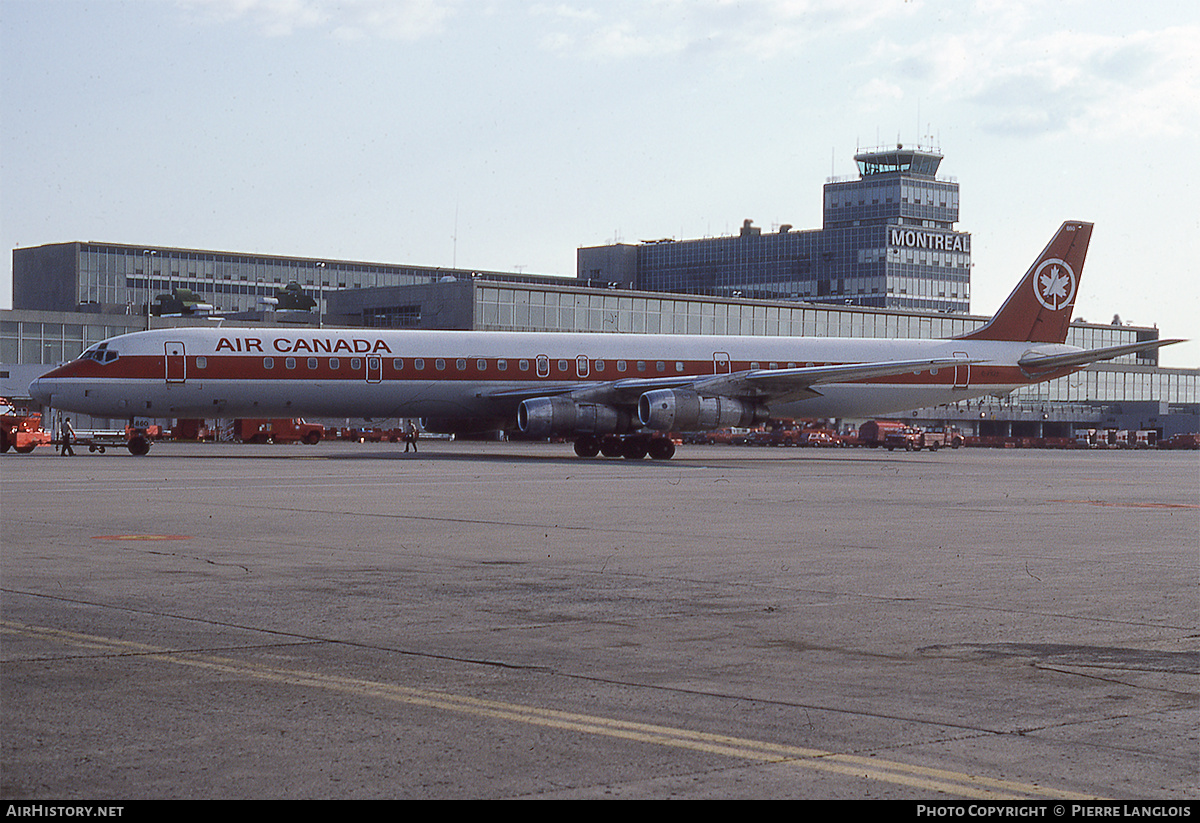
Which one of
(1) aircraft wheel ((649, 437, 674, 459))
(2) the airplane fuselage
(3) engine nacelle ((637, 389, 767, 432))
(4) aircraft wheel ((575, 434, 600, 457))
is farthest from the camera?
(4) aircraft wheel ((575, 434, 600, 457))

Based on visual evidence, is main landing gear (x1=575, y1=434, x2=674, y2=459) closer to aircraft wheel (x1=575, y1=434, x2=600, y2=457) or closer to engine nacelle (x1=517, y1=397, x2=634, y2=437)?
aircraft wheel (x1=575, y1=434, x2=600, y2=457)

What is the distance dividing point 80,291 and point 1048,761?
166 metres

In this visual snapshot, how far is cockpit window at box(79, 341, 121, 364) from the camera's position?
4659cm

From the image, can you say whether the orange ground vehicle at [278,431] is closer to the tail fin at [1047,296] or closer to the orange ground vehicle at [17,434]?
the orange ground vehicle at [17,434]

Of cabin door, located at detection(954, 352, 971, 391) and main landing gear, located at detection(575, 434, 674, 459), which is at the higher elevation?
cabin door, located at detection(954, 352, 971, 391)

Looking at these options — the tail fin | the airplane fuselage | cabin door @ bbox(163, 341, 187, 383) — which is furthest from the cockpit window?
the tail fin

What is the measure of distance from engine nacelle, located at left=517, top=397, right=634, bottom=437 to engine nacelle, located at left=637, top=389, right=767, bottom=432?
1233mm

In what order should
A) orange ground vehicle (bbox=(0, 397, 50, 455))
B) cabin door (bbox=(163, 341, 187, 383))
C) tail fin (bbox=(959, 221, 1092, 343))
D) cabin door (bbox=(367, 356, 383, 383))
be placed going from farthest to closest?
1. tail fin (bbox=(959, 221, 1092, 343))
2. orange ground vehicle (bbox=(0, 397, 50, 455))
3. cabin door (bbox=(367, 356, 383, 383))
4. cabin door (bbox=(163, 341, 187, 383))

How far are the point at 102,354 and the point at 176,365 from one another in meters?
2.69

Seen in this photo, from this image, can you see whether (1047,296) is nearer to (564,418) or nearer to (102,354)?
(564,418)

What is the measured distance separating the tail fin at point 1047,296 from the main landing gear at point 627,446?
16.7 metres

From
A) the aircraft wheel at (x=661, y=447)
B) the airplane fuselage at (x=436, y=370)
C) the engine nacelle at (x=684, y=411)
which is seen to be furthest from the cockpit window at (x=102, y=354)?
the aircraft wheel at (x=661, y=447)

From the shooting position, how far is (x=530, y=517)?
2216cm

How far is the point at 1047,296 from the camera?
58875 millimetres
